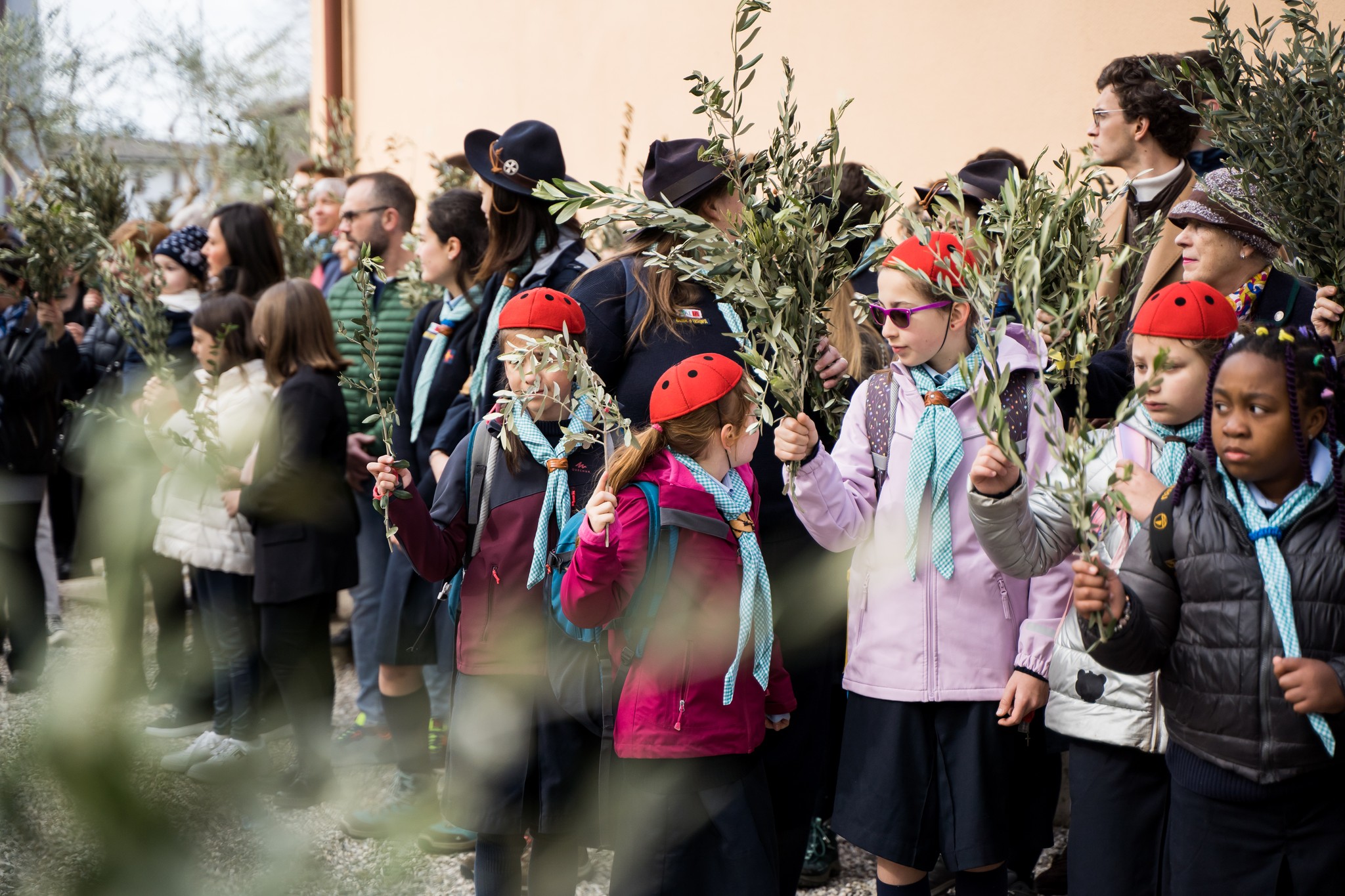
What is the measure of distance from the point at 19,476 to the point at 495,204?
11.4 feet

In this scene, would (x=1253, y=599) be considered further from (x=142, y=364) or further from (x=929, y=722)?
(x=142, y=364)

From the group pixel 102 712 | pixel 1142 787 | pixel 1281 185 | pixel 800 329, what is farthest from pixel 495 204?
pixel 102 712

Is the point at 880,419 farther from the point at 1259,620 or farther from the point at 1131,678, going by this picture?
the point at 1259,620

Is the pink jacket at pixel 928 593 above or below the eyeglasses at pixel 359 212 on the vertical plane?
below

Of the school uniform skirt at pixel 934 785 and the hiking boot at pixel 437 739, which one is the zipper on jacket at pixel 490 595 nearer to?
the school uniform skirt at pixel 934 785

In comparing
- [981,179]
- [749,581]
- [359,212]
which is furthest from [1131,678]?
[359,212]

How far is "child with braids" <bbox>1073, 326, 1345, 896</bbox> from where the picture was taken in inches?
88.7

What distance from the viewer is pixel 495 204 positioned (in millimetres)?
3883

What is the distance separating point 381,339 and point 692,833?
3000 millimetres

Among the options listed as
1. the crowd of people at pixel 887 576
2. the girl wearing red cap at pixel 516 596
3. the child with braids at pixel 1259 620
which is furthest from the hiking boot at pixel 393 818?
the girl wearing red cap at pixel 516 596

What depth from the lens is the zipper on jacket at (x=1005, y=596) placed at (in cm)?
286

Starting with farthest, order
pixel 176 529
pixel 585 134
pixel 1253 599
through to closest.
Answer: pixel 585 134
pixel 176 529
pixel 1253 599

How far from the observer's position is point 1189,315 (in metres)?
2.62

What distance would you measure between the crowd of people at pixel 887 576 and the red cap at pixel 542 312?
1cm
